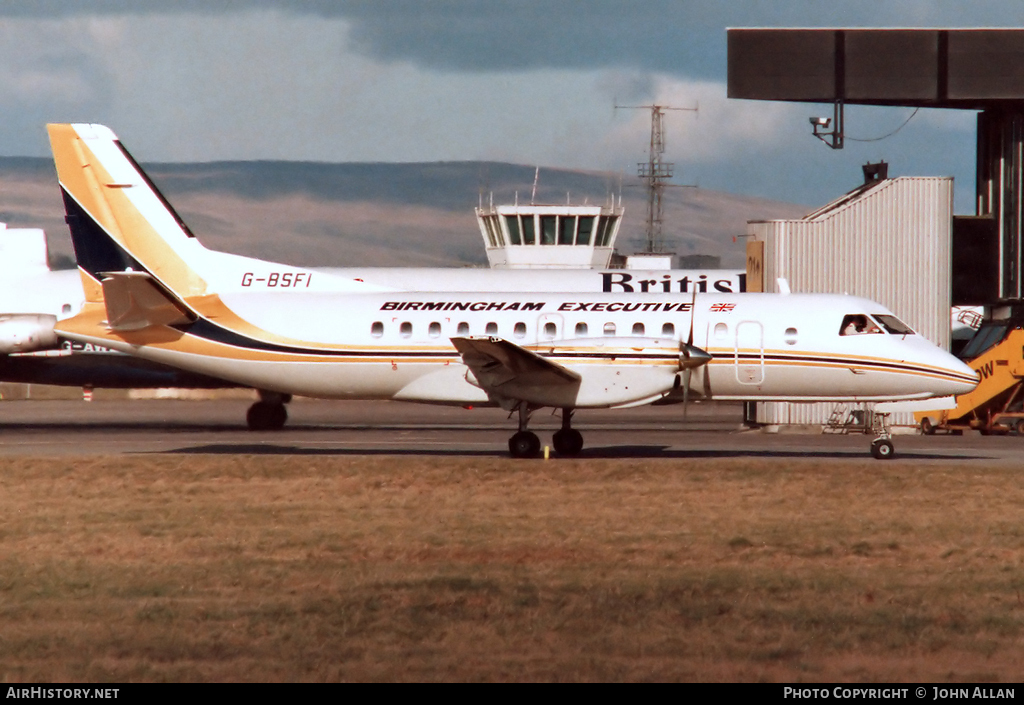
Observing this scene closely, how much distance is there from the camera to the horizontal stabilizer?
2531cm

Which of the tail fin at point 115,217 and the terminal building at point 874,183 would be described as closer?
the tail fin at point 115,217

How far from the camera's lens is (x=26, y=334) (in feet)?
101

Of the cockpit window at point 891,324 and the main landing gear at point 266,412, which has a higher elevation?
the cockpit window at point 891,324

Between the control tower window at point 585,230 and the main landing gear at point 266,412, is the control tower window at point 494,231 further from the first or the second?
the main landing gear at point 266,412

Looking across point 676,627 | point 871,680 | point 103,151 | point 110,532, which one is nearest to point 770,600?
point 676,627

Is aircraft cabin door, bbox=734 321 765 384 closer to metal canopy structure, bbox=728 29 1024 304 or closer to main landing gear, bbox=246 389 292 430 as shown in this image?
metal canopy structure, bbox=728 29 1024 304

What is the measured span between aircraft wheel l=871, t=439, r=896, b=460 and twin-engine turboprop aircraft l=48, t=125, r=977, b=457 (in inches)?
1.4

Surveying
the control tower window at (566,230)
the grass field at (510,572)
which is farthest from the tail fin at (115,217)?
the control tower window at (566,230)

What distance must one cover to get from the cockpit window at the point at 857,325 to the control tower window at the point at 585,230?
28.5 meters

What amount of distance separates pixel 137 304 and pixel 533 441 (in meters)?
8.33

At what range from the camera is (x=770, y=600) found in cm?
1275

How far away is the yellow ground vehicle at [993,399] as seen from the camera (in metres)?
33.5

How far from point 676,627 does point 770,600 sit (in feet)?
5.30
